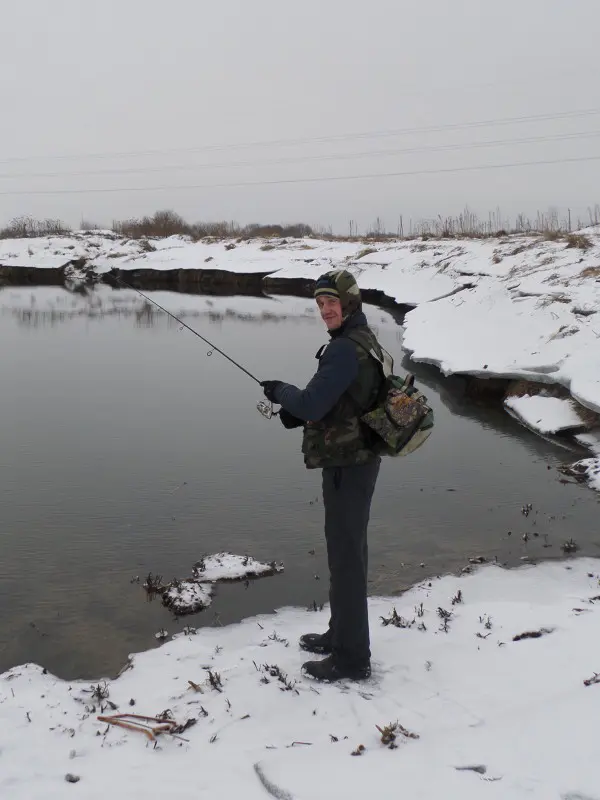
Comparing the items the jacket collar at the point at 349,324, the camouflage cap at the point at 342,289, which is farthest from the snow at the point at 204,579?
the camouflage cap at the point at 342,289

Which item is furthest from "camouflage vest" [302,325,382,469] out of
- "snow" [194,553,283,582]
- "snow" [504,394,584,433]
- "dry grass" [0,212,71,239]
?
"dry grass" [0,212,71,239]

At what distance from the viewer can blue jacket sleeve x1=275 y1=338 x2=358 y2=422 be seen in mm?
3283

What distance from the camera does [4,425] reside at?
1004 centimetres

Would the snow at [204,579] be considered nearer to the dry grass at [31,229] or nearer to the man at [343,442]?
the man at [343,442]

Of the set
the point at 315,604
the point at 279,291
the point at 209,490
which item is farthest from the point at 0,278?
the point at 315,604

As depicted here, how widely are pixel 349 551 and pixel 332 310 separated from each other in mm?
1219

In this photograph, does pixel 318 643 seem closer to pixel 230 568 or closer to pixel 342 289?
pixel 230 568

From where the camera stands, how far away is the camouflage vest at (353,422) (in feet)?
11.1

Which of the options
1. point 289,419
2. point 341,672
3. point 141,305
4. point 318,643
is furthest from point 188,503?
point 141,305

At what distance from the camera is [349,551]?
351cm

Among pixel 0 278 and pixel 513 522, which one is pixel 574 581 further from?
pixel 0 278

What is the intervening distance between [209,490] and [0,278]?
40897 millimetres

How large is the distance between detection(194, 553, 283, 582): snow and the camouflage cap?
9.00ft

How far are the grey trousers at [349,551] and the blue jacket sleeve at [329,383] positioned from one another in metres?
0.35
